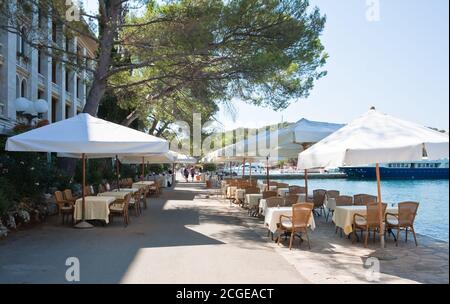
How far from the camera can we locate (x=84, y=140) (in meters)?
10.2

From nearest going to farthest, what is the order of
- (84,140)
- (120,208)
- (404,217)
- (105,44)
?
1. (404,217)
2. (84,140)
3. (120,208)
4. (105,44)

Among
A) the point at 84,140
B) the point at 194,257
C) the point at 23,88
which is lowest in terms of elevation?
the point at 194,257

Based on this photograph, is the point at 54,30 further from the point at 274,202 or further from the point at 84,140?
the point at 274,202

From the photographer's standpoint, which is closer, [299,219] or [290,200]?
[299,219]

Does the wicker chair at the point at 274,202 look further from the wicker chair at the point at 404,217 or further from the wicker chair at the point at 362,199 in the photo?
the wicker chair at the point at 404,217

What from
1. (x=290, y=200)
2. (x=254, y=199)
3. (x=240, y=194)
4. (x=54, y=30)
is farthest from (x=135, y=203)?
Answer: (x=54, y=30)

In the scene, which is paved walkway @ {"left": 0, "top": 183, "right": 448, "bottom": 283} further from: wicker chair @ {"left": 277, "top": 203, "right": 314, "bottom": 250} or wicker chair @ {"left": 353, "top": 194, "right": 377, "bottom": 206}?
wicker chair @ {"left": 353, "top": 194, "right": 377, "bottom": 206}

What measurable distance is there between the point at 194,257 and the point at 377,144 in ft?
11.9

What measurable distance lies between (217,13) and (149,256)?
32.2 feet

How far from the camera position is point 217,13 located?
15.4m

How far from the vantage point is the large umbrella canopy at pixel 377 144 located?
7.29 m

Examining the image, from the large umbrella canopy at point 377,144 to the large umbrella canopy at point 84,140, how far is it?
3.84 m
